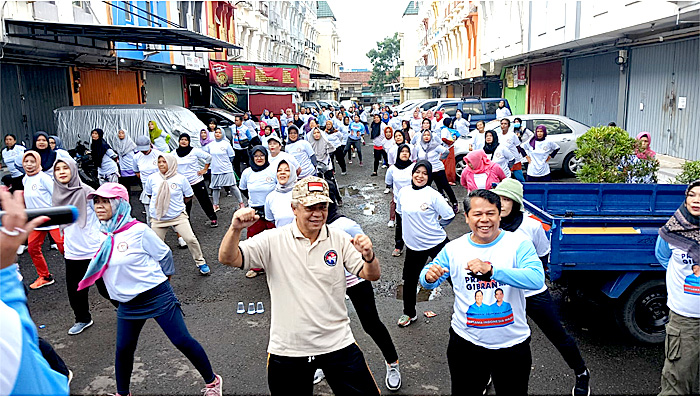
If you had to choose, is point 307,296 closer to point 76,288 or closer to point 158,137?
point 76,288

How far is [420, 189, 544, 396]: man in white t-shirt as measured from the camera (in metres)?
3.10

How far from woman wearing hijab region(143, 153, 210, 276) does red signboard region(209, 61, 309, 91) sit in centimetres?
1773

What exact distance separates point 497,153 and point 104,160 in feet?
23.5

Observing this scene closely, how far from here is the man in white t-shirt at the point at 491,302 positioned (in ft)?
10.2

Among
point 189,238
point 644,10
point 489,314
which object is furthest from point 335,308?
point 644,10

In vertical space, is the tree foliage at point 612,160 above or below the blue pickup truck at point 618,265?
above

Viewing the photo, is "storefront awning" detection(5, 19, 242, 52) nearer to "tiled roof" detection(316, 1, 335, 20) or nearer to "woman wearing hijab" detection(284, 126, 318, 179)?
"woman wearing hijab" detection(284, 126, 318, 179)

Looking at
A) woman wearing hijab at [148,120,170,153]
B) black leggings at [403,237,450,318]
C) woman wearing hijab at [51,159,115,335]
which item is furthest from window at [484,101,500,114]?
woman wearing hijab at [51,159,115,335]

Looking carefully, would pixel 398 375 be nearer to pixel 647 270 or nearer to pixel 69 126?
pixel 647 270

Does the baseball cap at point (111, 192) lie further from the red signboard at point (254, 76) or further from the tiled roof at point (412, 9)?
the tiled roof at point (412, 9)

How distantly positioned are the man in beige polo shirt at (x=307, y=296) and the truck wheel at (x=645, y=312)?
2767 millimetres

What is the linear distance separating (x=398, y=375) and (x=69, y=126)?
40.8 feet

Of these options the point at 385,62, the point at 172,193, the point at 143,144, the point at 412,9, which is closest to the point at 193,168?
the point at 143,144

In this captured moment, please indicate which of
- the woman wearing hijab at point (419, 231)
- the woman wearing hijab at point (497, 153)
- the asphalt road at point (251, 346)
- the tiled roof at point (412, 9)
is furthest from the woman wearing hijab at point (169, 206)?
the tiled roof at point (412, 9)
